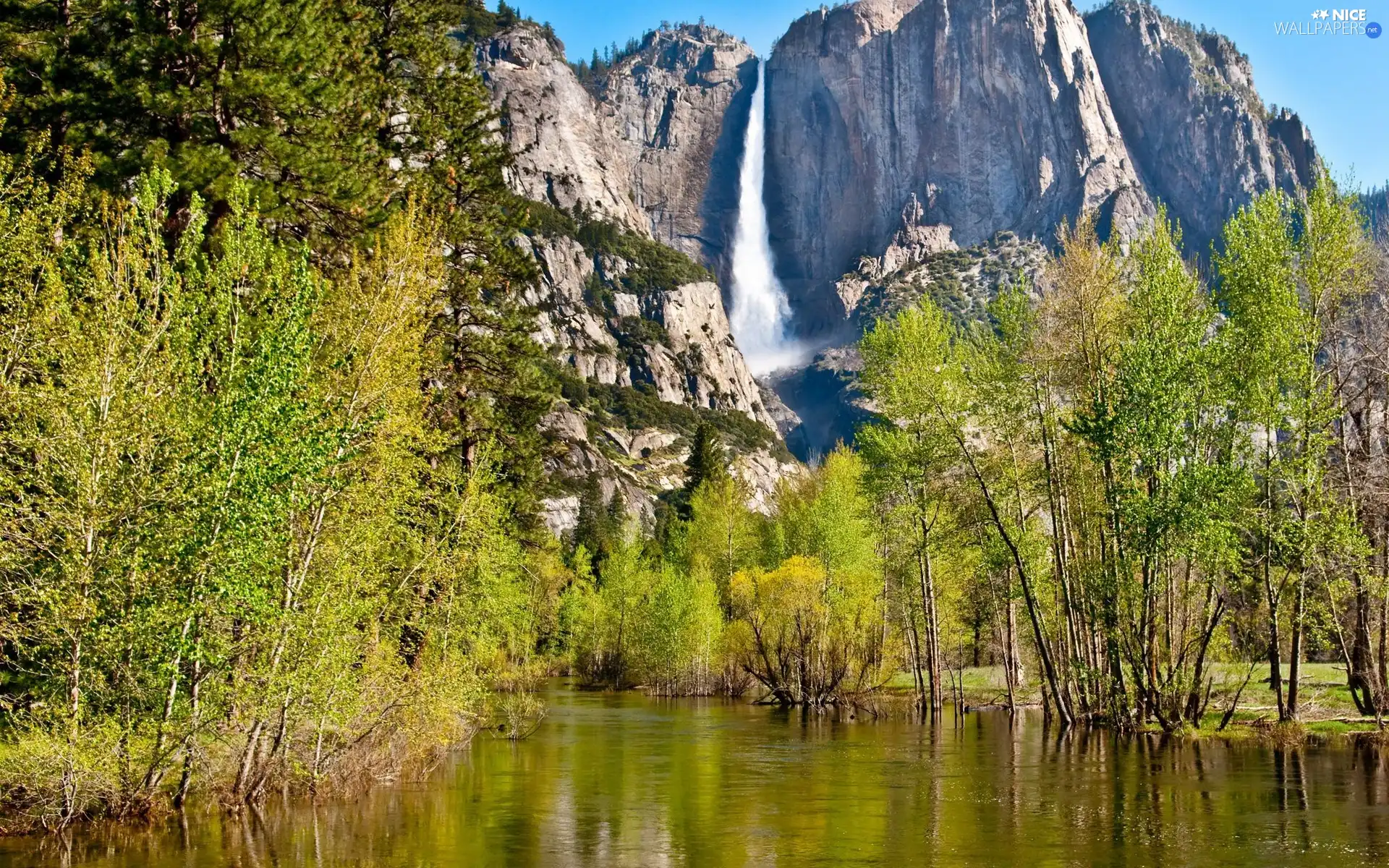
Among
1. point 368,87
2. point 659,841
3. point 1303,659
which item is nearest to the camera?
point 659,841

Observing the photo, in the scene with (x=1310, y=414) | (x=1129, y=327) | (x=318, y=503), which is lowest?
(x=318, y=503)

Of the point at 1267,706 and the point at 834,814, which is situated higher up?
the point at 1267,706

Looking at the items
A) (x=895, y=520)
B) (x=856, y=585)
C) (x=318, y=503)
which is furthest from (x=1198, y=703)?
(x=318, y=503)

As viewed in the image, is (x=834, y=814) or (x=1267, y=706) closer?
(x=834, y=814)

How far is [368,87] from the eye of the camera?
3123 cm

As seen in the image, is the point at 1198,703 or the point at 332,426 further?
the point at 1198,703

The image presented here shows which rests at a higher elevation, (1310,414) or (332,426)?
(1310,414)

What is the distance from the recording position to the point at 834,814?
22.3 meters

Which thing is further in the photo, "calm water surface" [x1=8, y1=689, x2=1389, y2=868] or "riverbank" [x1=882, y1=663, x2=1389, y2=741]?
"riverbank" [x1=882, y1=663, x2=1389, y2=741]

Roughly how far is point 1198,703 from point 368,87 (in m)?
32.5

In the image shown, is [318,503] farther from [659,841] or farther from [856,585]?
[856,585]

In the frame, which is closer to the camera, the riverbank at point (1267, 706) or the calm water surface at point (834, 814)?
the calm water surface at point (834, 814)

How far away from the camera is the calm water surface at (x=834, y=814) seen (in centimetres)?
1742

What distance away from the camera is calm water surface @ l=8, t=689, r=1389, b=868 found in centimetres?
1742
